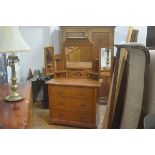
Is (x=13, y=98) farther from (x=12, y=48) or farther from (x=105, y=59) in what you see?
(x=105, y=59)

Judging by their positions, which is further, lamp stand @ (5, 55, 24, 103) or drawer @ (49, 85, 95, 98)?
A: drawer @ (49, 85, 95, 98)

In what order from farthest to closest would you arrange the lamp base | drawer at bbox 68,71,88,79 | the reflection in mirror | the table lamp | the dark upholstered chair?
drawer at bbox 68,71,88,79
the reflection in mirror
the lamp base
the table lamp
the dark upholstered chair

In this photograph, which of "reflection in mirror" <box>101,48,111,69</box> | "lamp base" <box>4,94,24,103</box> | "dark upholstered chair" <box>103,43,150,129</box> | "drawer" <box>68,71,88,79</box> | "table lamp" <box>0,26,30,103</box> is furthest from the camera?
"drawer" <box>68,71,88,79</box>

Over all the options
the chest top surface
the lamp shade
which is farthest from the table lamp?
the chest top surface

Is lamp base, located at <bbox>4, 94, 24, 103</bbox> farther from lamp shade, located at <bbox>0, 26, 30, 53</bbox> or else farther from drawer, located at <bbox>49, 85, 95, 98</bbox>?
drawer, located at <bbox>49, 85, 95, 98</bbox>

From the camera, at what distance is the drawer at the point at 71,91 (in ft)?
6.46

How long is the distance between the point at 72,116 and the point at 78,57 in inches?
25.9

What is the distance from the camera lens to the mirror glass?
79.7 inches

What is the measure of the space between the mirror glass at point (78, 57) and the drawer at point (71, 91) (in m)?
0.26

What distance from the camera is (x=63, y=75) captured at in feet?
7.04

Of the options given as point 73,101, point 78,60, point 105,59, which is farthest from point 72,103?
point 105,59
